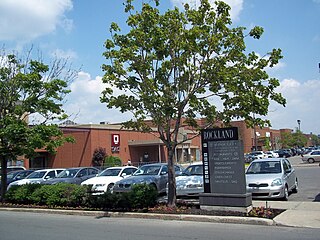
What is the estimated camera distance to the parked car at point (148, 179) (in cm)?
1562

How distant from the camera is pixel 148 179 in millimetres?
15812

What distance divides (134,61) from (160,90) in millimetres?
1249

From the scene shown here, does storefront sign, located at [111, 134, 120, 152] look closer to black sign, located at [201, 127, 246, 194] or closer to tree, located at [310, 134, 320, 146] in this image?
black sign, located at [201, 127, 246, 194]

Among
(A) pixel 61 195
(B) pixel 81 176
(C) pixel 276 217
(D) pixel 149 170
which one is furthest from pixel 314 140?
(C) pixel 276 217

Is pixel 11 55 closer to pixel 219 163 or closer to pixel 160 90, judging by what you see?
pixel 160 90

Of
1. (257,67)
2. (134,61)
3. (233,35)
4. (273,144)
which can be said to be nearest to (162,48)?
(134,61)

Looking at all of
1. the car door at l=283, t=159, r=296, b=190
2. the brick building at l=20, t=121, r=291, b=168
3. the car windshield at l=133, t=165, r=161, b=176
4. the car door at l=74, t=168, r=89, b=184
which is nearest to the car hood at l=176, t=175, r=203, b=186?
the car windshield at l=133, t=165, r=161, b=176

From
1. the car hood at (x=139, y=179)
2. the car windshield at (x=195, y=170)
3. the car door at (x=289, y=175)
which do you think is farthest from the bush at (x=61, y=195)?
the car door at (x=289, y=175)

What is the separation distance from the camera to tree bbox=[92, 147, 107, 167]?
1777 inches

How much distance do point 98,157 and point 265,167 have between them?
32143 millimetres

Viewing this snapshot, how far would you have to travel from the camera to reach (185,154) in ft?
215

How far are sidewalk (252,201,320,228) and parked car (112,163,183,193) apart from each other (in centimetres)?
510

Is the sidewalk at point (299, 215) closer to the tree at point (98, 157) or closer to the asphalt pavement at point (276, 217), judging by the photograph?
the asphalt pavement at point (276, 217)

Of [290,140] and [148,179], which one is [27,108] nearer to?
[148,179]
